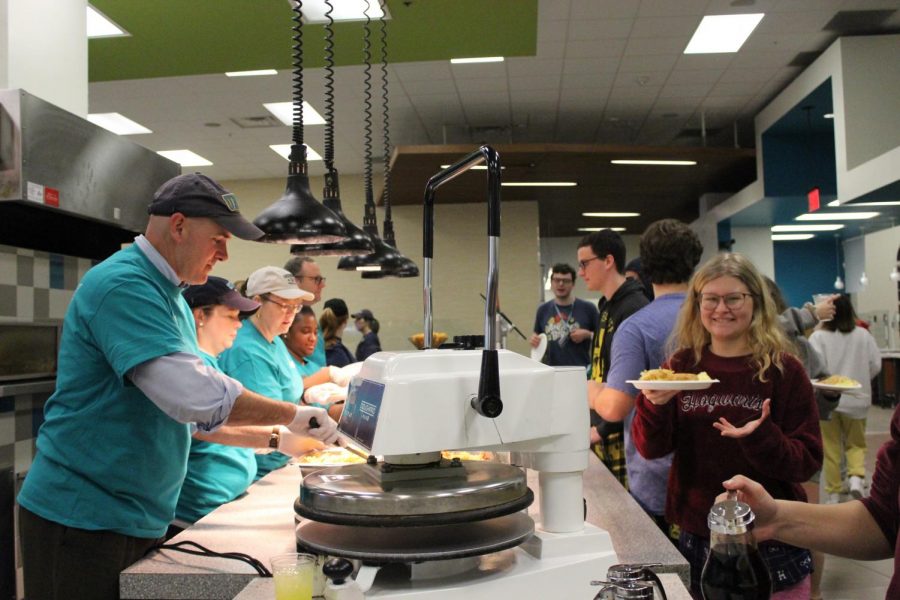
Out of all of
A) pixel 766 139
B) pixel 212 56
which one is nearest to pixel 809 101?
pixel 766 139

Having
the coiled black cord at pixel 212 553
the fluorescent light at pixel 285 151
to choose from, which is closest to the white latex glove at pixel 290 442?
the coiled black cord at pixel 212 553

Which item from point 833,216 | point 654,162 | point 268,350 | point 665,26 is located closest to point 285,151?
point 654,162

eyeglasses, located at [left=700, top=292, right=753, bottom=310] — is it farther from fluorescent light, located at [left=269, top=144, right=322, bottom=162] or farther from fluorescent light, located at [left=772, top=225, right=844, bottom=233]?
fluorescent light, located at [left=772, top=225, right=844, bottom=233]

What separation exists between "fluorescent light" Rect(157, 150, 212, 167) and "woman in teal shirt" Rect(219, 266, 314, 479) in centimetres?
747

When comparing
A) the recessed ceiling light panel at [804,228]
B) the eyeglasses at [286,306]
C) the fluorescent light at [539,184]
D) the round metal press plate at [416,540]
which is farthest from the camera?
the recessed ceiling light panel at [804,228]

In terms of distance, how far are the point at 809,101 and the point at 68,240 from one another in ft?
24.2

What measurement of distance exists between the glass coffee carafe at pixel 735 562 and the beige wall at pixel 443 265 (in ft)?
33.1

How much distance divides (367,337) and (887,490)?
290 inches

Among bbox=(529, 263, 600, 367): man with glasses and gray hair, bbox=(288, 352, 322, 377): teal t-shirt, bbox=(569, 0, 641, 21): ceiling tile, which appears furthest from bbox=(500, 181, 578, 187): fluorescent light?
bbox=(288, 352, 322, 377): teal t-shirt

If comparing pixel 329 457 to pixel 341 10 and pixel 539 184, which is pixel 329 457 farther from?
pixel 539 184

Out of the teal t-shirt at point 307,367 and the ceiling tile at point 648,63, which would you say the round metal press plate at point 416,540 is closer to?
the teal t-shirt at point 307,367

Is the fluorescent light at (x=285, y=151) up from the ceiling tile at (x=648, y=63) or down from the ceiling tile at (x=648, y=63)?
down

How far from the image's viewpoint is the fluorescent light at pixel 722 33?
6.46 m

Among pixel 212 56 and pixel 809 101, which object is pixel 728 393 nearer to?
pixel 212 56
